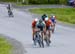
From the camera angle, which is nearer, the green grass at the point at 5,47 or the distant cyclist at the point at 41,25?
the green grass at the point at 5,47

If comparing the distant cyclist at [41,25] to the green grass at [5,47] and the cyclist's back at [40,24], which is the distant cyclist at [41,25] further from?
the green grass at [5,47]

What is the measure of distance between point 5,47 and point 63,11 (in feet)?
120

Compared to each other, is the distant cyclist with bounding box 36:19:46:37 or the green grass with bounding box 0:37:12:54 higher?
the distant cyclist with bounding box 36:19:46:37

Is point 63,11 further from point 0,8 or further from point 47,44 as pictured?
point 47,44

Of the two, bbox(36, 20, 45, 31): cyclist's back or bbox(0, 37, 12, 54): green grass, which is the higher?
bbox(36, 20, 45, 31): cyclist's back

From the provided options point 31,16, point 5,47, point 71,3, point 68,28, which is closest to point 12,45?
point 5,47

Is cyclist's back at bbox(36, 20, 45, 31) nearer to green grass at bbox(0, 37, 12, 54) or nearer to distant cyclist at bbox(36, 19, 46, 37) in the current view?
distant cyclist at bbox(36, 19, 46, 37)

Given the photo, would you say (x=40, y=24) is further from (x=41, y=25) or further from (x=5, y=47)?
(x=5, y=47)

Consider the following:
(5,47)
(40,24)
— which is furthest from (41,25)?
(5,47)

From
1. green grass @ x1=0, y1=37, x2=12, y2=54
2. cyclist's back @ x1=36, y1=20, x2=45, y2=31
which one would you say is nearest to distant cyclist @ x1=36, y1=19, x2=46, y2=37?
cyclist's back @ x1=36, y1=20, x2=45, y2=31

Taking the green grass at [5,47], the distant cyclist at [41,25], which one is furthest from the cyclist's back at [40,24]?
the green grass at [5,47]

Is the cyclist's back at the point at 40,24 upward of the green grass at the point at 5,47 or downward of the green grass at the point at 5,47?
upward

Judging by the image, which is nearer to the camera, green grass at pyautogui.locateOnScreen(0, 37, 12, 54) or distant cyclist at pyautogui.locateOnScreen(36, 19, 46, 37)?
green grass at pyautogui.locateOnScreen(0, 37, 12, 54)

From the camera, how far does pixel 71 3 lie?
71938 millimetres
